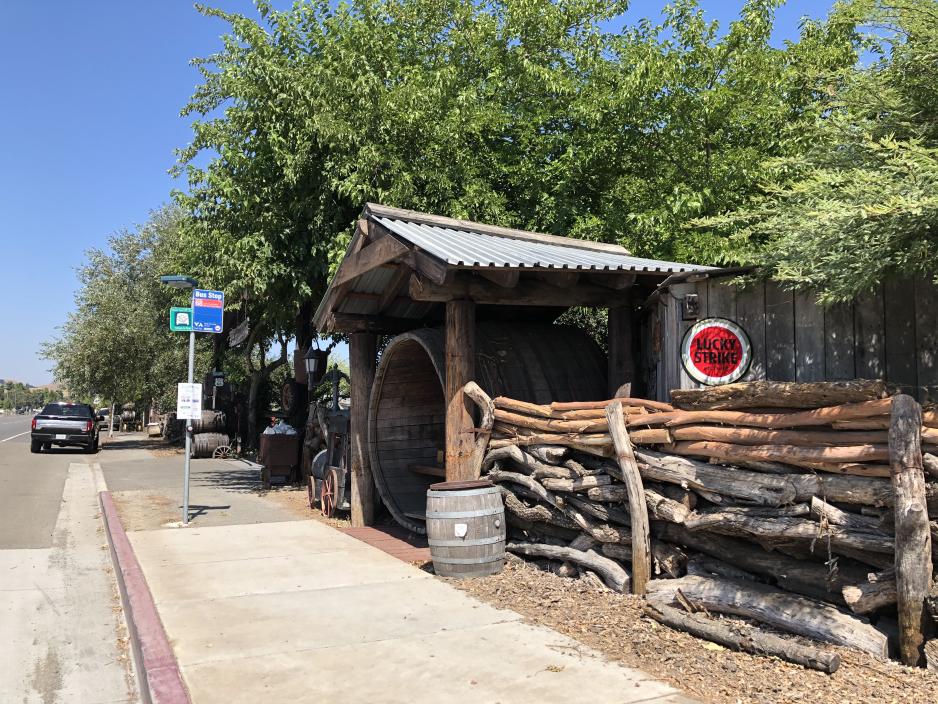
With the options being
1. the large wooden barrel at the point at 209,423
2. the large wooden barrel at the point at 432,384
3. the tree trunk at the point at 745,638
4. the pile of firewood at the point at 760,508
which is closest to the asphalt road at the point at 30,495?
the large wooden barrel at the point at 209,423

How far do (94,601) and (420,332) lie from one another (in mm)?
4402

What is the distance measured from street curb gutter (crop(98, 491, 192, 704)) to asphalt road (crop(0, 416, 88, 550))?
2.50m

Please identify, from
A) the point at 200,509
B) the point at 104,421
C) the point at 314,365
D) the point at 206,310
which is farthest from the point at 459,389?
the point at 104,421

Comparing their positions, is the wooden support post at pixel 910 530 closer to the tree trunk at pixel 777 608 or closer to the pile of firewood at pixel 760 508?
the pile of firewood at pixel 760 508

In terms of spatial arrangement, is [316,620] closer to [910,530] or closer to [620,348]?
[910,530]

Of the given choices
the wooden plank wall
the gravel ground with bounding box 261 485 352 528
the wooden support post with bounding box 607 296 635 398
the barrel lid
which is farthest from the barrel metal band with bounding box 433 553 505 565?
the gravel ground with bounding box 261 485 352 528

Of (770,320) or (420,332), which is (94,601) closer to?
(420,332)

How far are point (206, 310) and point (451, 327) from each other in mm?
5016

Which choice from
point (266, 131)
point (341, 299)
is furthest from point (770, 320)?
point (266, 131)

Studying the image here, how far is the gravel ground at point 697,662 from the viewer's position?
377 cm

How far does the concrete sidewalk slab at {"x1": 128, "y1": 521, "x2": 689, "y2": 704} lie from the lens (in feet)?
13.8

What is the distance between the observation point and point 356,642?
5148mm

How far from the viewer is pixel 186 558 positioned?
8266 millimetres

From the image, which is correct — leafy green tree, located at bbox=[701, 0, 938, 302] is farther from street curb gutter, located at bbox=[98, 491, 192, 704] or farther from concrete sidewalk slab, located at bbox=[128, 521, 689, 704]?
street curb gutter, located at bbox=[98, 491, 192, 704]
